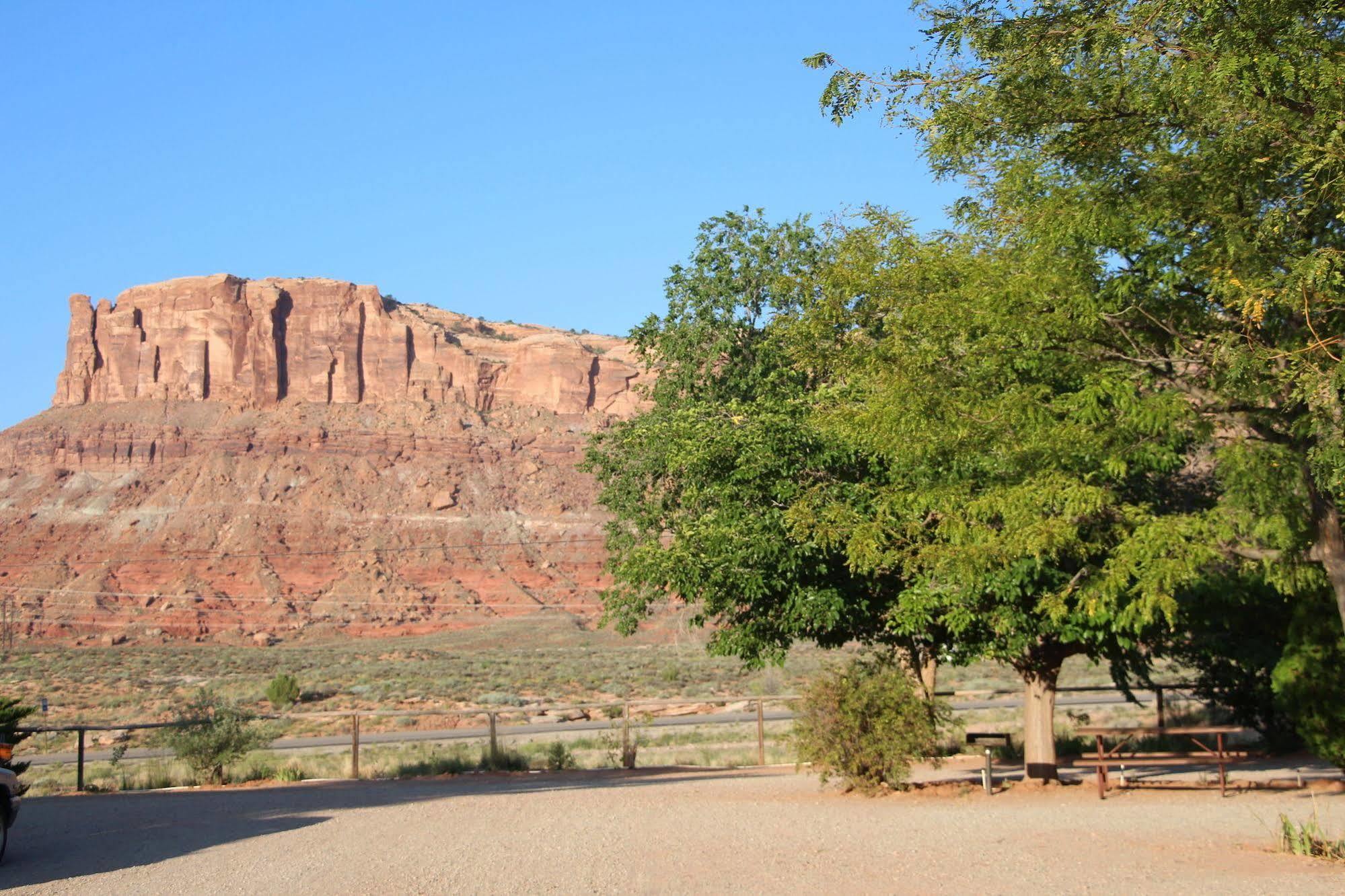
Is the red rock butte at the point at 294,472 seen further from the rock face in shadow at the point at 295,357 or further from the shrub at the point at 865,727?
the shrub at the point at 865,727

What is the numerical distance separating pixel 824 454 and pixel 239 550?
305 feet

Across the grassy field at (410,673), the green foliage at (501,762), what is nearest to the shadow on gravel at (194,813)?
the green foliage at (501,762)

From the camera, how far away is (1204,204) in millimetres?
8758

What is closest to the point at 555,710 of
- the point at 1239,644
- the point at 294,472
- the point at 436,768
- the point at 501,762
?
the point at 501,762


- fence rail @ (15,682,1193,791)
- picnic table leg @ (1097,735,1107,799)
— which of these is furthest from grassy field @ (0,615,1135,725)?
picnic table leg @ (1097,735,1107,799)

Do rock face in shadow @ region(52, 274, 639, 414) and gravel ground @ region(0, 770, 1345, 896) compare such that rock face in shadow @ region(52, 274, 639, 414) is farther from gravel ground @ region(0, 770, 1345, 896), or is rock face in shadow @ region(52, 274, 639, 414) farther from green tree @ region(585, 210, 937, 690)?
gravel ground @ region(0, 770, 1345, 896)

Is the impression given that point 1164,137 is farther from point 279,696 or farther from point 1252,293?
point 279,696

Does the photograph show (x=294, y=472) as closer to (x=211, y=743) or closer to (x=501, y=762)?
(x=501, y=762)

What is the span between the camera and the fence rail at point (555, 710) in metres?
18.8

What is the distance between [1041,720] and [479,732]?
64.2 ft

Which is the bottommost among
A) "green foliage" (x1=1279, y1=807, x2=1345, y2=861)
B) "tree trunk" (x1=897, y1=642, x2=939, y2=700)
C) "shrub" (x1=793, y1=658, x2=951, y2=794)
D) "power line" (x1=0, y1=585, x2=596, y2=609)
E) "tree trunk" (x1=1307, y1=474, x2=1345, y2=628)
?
"green foliage" (x1=1279, y1=807, x2=1345, y2=861)

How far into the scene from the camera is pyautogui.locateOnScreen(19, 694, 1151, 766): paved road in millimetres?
27806

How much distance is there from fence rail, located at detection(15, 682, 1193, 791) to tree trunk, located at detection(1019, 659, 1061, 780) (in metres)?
1.39

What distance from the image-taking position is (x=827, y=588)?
44.9 feet
